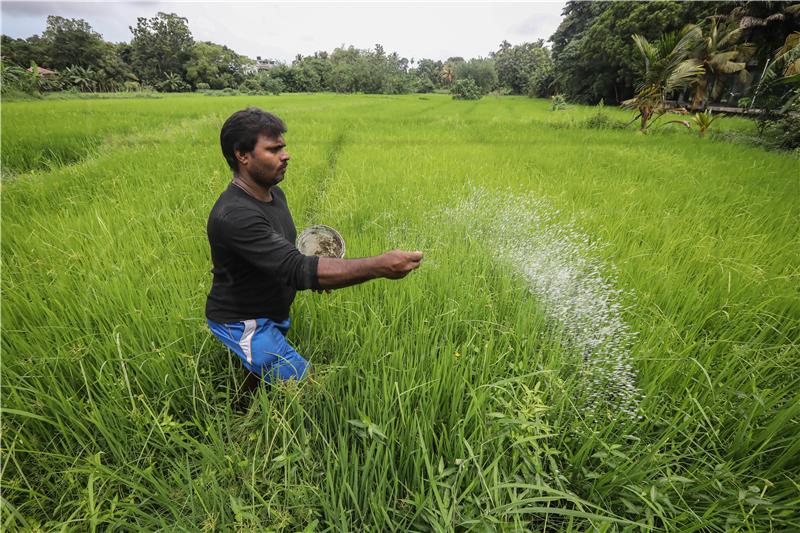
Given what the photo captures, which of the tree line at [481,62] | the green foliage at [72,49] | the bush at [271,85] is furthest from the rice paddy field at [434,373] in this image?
the green foliage at [72,49]

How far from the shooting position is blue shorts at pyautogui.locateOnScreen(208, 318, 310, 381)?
1.34 metres

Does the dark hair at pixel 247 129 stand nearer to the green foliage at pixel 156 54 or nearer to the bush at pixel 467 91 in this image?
the bush at pixel 467 91

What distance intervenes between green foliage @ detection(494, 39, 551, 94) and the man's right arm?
4880cm

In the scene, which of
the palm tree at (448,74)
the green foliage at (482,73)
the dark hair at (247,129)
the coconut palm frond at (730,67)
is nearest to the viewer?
the dark hair at (247,129)

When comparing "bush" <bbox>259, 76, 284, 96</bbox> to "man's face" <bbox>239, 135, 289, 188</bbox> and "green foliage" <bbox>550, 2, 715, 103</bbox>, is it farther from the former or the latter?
"man's face" <bbox>239, 135, 289, 188</bbox>

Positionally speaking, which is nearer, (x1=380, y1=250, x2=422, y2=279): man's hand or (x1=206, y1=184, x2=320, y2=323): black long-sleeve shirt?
(x1=380, y1=250, x2=422, y2=279): man's hand

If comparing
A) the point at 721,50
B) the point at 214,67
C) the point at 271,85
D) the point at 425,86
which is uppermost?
the point at 425,86

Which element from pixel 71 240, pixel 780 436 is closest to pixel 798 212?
pixel 780 436

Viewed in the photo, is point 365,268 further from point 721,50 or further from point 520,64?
point 520,64

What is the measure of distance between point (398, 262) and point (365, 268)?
0.38 ft

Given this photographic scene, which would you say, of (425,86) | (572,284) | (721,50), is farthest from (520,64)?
(572,284)

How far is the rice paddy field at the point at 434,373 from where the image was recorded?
1.01m

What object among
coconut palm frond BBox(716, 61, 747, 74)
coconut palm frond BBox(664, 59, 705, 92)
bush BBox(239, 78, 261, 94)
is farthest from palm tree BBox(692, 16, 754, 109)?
bush BBox(239, 78, 261, 94)

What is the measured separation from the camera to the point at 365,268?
3.42ft
